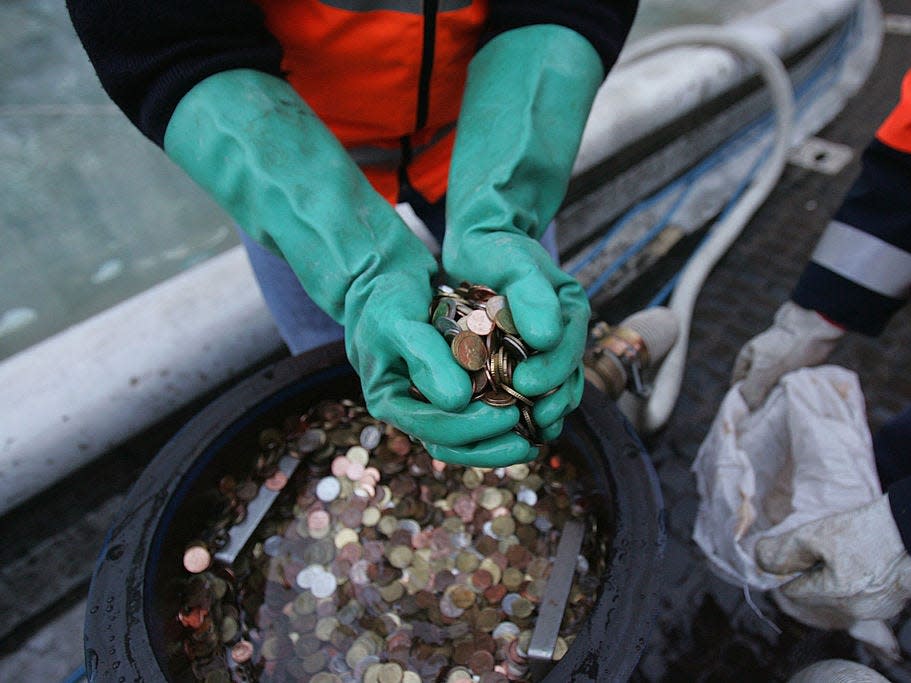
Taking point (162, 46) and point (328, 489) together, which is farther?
point (328, 489)

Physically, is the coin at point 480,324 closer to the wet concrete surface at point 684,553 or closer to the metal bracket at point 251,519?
the metal bracket at point 251,519

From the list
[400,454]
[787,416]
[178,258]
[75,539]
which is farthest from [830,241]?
[178,258]

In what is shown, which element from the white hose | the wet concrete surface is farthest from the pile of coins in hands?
the white hose

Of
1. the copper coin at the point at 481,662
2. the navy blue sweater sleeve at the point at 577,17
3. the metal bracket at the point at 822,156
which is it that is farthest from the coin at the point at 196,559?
the metal bracket at the point at 822,156

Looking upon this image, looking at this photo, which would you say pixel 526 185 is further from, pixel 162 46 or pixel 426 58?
pixel 162 46

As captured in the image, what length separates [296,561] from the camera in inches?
34.4

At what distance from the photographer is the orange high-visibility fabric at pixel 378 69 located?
0.84 meters

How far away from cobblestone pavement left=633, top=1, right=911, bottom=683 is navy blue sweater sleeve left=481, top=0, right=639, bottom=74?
902mm

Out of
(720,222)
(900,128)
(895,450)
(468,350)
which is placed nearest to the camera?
(468,350)

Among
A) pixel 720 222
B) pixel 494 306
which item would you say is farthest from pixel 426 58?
pixel 720 222

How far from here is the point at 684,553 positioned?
120 cm

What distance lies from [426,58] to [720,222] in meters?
1.35

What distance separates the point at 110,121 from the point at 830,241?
296 cm

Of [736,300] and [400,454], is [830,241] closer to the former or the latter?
[736,300]
